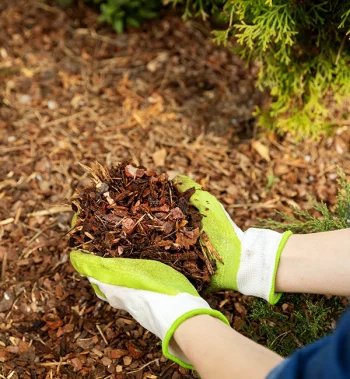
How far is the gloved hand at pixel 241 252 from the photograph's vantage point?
81.1 inches

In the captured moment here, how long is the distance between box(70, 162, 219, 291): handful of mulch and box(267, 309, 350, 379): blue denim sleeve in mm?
861

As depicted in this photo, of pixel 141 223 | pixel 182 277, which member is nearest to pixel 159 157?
pixel 141 223

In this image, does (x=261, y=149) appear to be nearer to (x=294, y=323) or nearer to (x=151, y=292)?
(x=294, y=323)

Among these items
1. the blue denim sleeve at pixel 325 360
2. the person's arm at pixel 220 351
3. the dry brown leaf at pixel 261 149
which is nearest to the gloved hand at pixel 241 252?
the person's arm at pixel 220 351

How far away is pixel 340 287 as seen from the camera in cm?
193

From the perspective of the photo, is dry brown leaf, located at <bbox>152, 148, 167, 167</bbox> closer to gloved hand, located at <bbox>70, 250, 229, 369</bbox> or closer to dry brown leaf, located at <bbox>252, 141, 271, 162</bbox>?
dry brown leaf, located at <bbox>252, 141, 271, 162</bbox>

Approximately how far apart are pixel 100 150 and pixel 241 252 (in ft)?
4.15

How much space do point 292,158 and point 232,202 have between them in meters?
0.51

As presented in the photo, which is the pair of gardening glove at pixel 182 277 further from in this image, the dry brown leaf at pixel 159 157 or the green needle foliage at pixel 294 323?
the dry brown leaf at pixel 159 157

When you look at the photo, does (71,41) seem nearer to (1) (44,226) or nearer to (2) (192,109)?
(2) (192,109)

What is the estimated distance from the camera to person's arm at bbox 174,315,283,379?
5.14 feet

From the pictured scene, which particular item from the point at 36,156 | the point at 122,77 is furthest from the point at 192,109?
the point at 36,156

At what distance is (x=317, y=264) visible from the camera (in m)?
1.96

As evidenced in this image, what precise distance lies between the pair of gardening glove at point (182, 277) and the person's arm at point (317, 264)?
42 millimetres
